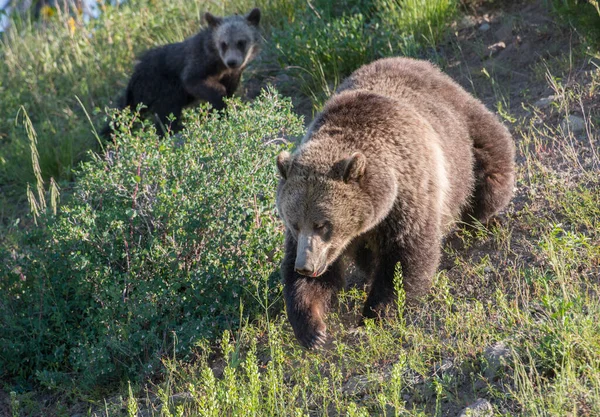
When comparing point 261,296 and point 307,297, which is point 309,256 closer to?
point 307,297

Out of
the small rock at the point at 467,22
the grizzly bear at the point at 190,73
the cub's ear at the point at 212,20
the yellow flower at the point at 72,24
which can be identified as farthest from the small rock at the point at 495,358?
the yellow flower at the point at 72,24

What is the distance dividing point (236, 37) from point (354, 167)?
224 inches

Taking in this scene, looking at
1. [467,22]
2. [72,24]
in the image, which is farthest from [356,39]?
[72,24]

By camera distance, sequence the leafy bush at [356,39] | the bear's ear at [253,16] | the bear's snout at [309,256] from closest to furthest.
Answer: the bear's snout at [309,256] < the leafy bush at [356,39] < the bear's ear at [253,16]

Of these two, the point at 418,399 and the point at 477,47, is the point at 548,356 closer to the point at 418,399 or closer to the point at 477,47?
the point at 418,399

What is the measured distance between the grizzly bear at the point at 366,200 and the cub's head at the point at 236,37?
4608 mm

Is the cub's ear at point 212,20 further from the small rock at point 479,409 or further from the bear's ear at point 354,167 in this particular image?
the small rock at point 479,409

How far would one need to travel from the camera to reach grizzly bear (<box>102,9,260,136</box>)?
9.66 metres

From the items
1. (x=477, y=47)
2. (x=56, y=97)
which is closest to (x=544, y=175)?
(x=477, y=47)

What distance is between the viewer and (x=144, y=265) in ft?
17.9

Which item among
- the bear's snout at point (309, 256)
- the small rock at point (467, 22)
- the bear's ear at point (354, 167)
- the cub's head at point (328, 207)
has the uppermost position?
the bear's ear at point (354, 167)

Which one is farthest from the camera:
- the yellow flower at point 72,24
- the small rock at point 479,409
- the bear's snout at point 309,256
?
the yellow flower at point 72,24

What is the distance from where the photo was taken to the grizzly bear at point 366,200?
14.8ft

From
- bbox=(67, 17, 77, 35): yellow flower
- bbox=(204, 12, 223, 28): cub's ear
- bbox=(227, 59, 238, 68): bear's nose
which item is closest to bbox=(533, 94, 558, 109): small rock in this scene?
bbox=(227, 59, 238, 68): bear's nose
